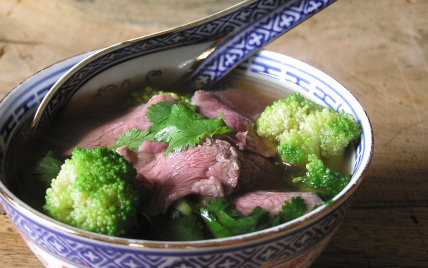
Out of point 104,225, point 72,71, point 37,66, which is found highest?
point 72,71

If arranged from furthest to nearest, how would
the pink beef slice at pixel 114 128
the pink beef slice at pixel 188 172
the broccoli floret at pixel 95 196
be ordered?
1. the pink beef slice at pixel 114 128
2. the pink beef slice at pixel 188 172
3. the broccoli floret at pixel 95 196

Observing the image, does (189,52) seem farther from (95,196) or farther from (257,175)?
(95,196)

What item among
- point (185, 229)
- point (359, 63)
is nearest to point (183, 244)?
point (185, 229)

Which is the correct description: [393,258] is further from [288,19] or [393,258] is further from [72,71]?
[72,71]

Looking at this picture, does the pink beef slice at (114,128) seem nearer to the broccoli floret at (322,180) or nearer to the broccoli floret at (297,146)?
the broccoli floret at (297,146)

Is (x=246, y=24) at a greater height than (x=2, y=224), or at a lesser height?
greater

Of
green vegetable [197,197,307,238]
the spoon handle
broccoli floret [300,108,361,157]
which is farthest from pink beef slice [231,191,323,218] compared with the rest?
the spoon handle

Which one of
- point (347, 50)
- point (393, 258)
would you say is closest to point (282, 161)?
point (393, 258)

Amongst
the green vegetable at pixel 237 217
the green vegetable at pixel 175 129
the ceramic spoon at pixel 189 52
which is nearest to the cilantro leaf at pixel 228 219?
the green vegetable at pixel 237 217
